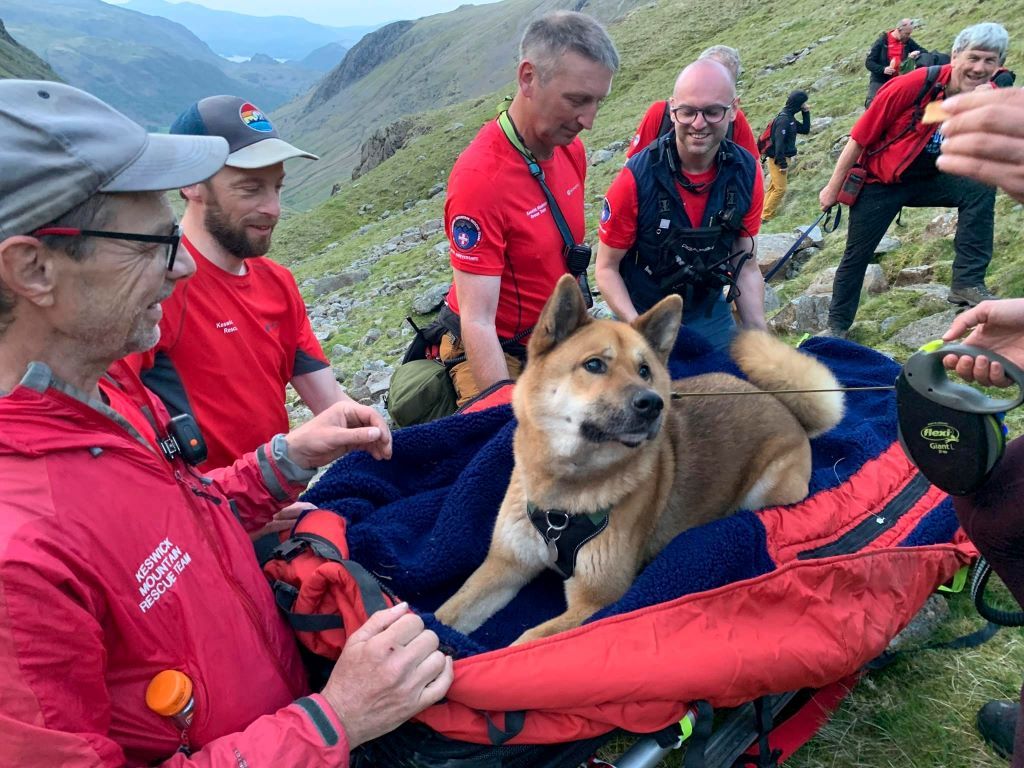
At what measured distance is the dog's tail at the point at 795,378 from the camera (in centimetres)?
352

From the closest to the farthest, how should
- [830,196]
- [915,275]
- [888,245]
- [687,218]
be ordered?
[687,218]
[830,196]
[915,275]
[888,245]

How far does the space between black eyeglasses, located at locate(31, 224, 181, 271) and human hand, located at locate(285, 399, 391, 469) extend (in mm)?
856

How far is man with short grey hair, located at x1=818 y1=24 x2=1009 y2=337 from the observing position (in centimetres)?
561

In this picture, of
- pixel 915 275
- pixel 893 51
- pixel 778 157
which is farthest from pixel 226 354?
pixel 893 51

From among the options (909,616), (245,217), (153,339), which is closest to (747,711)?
(909,616)

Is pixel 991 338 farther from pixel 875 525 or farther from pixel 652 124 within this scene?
pixel 652 124

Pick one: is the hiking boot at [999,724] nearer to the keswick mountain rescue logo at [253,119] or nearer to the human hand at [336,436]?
the human hand at [336,436]

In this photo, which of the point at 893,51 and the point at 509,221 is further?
the point at 893,51

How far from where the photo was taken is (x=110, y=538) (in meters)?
1.46

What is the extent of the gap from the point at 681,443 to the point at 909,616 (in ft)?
3.99

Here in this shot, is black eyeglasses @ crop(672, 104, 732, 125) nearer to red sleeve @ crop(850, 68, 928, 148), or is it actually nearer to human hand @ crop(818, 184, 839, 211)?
red sleeve @ crop(850, 68, 928, 148)

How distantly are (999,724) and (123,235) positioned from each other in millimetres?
3498

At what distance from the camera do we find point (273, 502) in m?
2.50

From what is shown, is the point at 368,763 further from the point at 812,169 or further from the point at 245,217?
the point at 812,169
